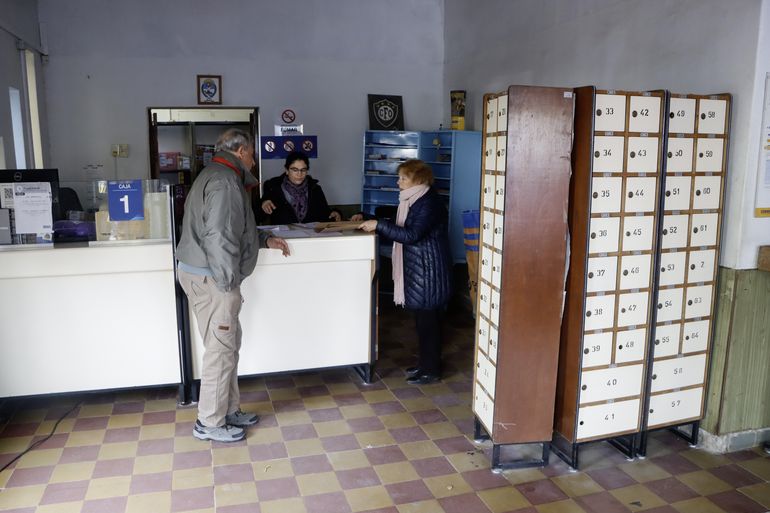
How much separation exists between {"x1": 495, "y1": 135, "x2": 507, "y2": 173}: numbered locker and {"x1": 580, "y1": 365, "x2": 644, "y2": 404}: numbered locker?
1213mm

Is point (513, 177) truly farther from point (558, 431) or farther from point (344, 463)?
point (344, 463)

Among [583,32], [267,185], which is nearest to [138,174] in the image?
[267,185]

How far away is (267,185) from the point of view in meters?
6.13

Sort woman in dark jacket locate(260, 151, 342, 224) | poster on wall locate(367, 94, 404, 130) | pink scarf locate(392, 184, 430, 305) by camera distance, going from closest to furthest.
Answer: pink scarf locate(392, 184, 430, 305) → woman in dark jacket locate(260, 151, 342, 224) → poster on wall locate(367, 94, 404, 130)

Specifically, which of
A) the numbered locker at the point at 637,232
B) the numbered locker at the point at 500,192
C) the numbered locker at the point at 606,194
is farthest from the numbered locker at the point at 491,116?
the numbered locker at the point at 637,232

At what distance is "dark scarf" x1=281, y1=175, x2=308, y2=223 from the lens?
18.8 ft

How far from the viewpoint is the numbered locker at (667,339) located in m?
3.58

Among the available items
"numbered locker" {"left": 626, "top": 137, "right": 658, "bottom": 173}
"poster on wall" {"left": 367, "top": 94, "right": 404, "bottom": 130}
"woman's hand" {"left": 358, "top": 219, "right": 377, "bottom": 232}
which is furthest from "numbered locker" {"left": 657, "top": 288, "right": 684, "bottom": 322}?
"poster on wall" {"left": 367, "top": 94, "right": 404, "bottom": 130}

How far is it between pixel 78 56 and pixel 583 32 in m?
5.57

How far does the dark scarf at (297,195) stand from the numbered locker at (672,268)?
324cm

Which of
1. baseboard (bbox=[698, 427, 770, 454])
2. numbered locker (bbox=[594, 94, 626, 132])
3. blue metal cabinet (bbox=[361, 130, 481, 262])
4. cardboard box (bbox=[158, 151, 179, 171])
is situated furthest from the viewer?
cardboard box (bbox=[158, 151, 179, 171])

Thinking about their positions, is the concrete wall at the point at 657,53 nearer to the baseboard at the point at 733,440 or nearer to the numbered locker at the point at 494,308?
the baseboard at the point at 733,440

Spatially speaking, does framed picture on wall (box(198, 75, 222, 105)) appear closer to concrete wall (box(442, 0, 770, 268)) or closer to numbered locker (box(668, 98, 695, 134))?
concrete wall (box(442, 0, 770, 268))

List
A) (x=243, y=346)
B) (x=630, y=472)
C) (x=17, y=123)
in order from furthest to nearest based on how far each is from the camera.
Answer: (x=17, y=123) < (x=243, y=346) < (x=630, y=472)
